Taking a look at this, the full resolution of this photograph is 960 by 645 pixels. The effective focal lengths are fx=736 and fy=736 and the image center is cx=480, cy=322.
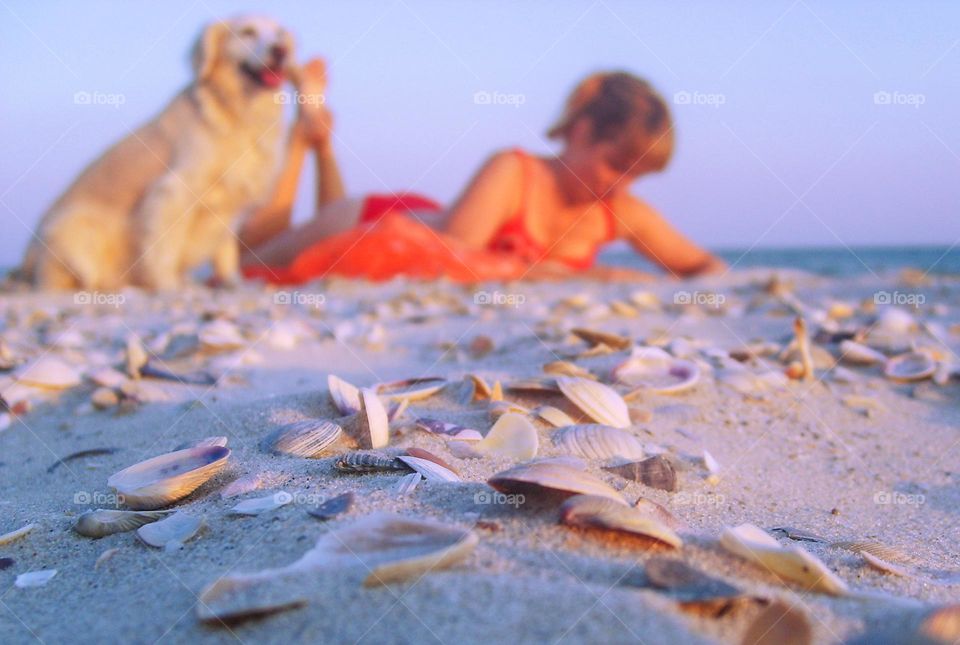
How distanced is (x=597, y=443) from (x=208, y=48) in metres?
6.11

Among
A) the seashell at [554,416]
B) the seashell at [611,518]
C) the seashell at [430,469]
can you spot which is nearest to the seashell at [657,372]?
the seashell at [554,416]

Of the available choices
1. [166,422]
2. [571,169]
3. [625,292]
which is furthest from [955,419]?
[571,169]

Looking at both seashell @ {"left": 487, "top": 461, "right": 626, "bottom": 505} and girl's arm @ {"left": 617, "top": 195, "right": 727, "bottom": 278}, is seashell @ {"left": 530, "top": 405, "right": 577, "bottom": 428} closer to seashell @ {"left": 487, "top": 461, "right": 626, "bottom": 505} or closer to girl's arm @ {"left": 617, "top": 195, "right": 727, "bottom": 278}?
seashell @ {"left": 487, "top": 461, "right": 626, "bottom": 505}

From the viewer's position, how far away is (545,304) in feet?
15.4

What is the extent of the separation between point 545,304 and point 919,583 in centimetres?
355

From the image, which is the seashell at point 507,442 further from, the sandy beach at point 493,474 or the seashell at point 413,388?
the seashell at point 413,388

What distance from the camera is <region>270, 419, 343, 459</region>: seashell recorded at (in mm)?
1616

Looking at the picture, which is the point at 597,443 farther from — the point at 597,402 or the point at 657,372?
the point at 657,372

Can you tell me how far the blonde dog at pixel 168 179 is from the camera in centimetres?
671

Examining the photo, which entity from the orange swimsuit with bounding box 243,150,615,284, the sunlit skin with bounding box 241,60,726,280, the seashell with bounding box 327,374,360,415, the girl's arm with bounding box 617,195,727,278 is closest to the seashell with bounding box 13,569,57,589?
the seashell with bounding box 327,374,360,415

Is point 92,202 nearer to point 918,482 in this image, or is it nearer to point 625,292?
point 625,292

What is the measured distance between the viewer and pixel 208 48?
648 cm

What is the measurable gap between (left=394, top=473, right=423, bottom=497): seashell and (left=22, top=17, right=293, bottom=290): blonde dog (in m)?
6.04

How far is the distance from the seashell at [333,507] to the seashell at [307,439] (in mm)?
388
